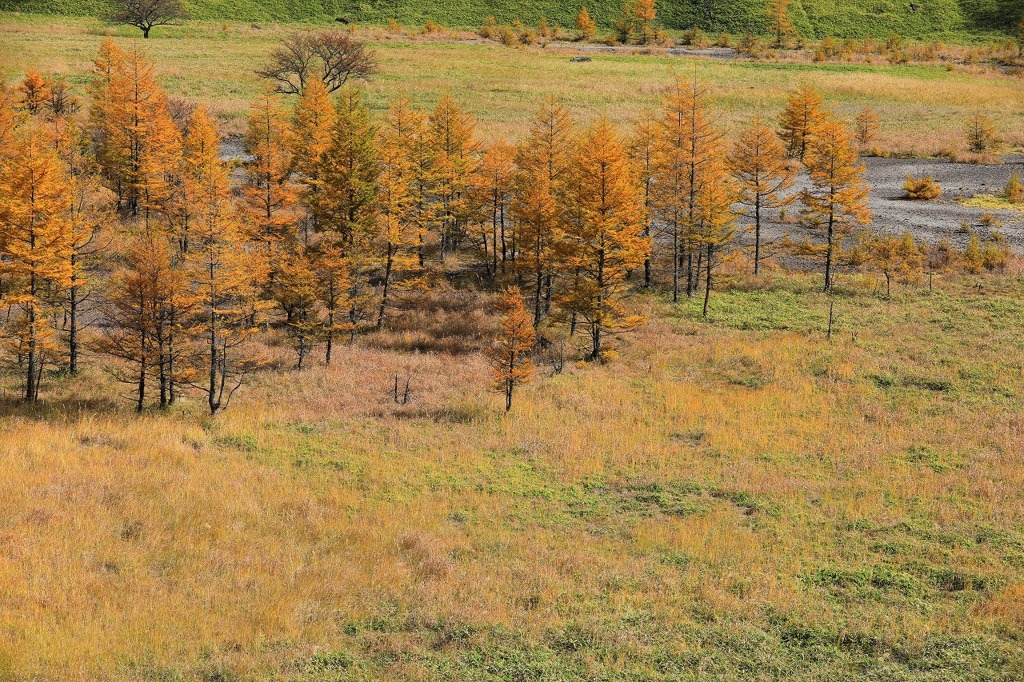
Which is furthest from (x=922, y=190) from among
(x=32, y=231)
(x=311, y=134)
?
(x=32, y=231)

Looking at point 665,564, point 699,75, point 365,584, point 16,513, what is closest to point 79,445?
point 16,513

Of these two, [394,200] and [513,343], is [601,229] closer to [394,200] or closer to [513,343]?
[513,343]

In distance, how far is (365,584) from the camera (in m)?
20.4

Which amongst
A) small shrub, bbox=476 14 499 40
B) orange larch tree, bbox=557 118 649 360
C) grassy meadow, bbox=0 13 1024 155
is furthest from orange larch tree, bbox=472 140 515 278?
small shrub, bbox=476 14 499 40

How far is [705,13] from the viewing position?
153375mm

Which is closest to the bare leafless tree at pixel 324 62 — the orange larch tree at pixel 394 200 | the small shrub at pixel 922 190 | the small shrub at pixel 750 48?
the orange larch tree at pixel 394 200

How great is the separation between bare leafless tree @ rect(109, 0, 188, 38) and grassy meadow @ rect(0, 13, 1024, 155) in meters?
1.80

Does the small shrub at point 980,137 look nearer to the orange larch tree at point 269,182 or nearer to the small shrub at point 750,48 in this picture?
the small shrub at point 750,48

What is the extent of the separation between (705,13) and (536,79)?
65080mm

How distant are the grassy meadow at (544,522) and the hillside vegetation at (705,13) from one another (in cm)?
12087

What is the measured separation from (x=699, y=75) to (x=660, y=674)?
100 meters

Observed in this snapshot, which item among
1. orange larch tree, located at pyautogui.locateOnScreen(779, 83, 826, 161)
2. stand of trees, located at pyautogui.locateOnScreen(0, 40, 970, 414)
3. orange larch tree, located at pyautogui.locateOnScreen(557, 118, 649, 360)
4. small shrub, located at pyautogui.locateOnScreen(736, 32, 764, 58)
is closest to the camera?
stand of trees, located at pyautogui.locateOnScreen(0, 40, 970, 414)

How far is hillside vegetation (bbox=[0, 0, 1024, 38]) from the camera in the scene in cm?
14488

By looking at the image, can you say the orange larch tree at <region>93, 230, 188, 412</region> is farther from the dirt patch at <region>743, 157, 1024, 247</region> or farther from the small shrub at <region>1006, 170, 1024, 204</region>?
the small shrub at <region>1006, 170, 1024, 204</region>
